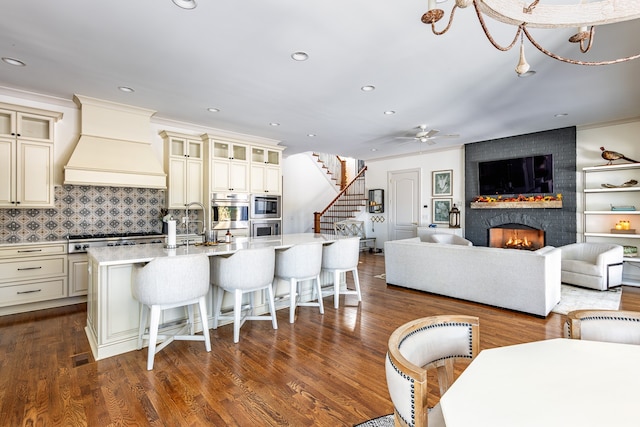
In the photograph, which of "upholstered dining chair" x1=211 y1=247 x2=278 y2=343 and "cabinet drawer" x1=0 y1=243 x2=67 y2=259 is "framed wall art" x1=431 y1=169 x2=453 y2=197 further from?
"cabinet drawer" x1=0 y1=243 x2=67 y2=259

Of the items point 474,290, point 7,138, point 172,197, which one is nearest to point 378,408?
point 474,290

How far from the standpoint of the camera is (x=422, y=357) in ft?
3.92

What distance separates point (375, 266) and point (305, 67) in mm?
4584

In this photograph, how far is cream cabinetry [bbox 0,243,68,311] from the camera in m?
3.78

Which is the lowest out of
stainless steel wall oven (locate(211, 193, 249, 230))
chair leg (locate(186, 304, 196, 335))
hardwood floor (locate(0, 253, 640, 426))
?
hardwood floor (locate(0, 253, 640, 426))

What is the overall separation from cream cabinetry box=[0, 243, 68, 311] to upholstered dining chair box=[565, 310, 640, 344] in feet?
17.2

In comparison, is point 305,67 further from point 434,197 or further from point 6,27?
point 434,197

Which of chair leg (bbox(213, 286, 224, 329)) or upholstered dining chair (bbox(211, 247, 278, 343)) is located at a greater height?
upholstered dining chair (bbox(211, 247, 278, 343))

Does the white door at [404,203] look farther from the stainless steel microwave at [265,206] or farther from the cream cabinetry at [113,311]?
the cream cabinetry at [113,311]

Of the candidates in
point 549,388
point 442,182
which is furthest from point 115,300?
point 442,182

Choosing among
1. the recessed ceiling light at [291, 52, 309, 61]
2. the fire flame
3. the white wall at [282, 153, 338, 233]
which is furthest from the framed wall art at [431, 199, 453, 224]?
the recessed ceiling light at [291, 52, 309, 61]

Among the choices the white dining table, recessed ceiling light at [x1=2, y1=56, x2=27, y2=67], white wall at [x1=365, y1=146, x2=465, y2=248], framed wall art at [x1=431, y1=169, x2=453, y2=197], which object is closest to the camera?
the white dining table

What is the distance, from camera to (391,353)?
0.95m

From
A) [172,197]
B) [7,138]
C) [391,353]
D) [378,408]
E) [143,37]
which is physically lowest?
[378,408]
